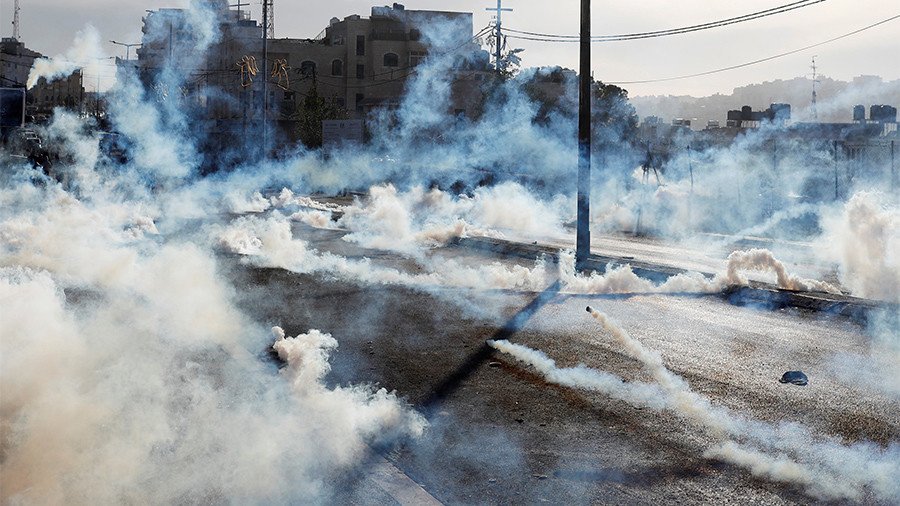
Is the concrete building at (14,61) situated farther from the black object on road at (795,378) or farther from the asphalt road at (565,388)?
the black object on road at (795,378)

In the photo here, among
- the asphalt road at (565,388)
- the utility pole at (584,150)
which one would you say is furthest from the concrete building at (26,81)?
the asphalt road at (565,388)

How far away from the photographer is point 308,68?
258 feet

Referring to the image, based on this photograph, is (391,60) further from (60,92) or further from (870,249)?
(870,249)

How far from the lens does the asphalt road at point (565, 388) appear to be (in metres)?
5.32

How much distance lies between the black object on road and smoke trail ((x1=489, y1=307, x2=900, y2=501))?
3.06 ft

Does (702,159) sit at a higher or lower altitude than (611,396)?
higher

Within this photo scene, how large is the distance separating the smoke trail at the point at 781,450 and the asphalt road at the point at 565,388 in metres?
0.14

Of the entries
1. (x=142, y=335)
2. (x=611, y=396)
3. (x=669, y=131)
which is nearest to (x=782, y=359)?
(x=611, y=396)

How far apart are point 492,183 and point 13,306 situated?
112ft

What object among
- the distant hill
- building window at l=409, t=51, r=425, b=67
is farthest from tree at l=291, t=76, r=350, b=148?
the distant hill

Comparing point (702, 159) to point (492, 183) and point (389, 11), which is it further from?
point (389, 11)

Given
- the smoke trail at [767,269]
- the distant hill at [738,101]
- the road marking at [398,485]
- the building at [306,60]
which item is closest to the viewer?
the road marking at [398,485]

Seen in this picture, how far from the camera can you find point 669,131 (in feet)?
227

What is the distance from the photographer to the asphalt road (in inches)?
210
